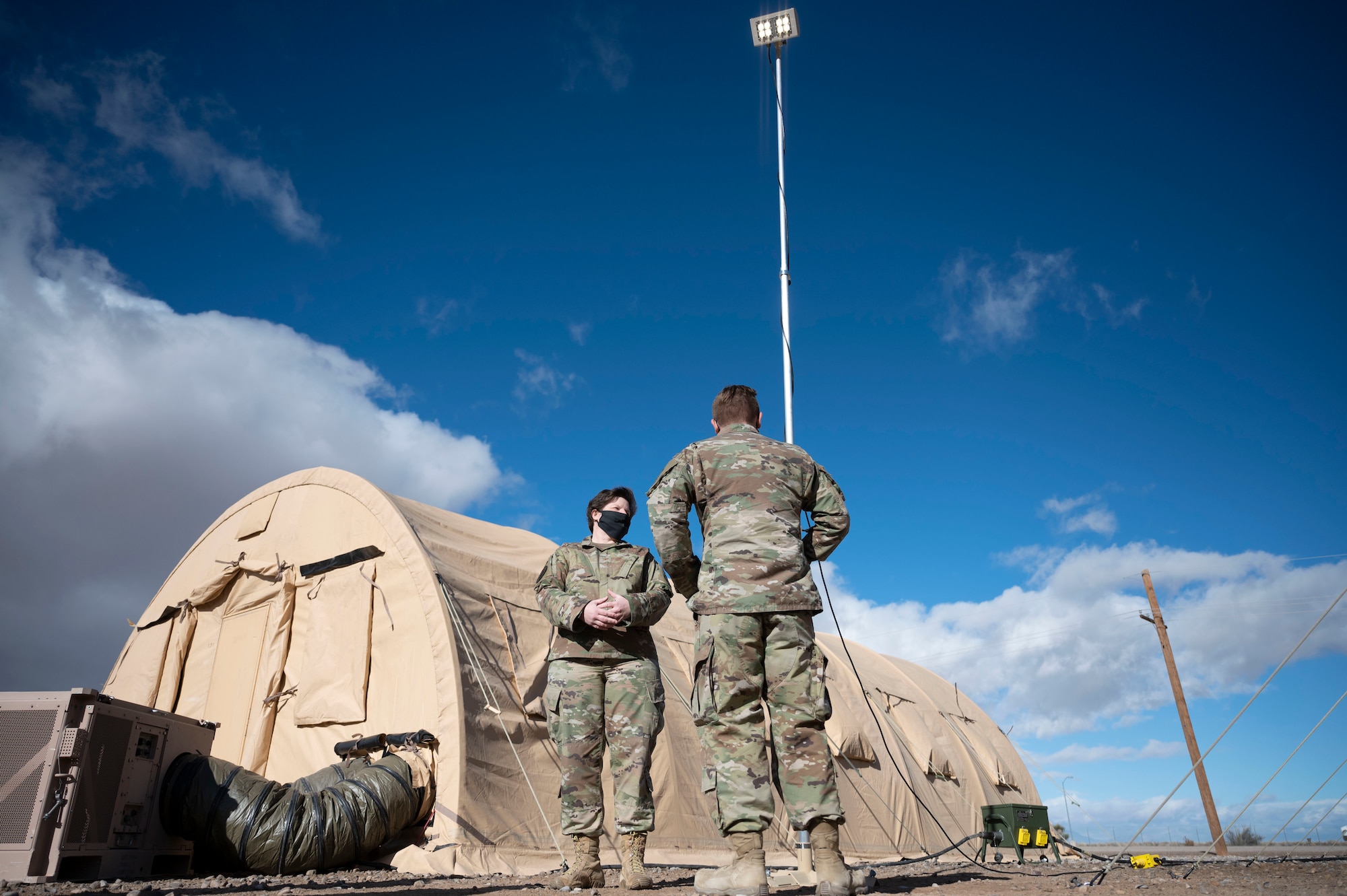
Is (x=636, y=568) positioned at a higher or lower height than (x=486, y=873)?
higher

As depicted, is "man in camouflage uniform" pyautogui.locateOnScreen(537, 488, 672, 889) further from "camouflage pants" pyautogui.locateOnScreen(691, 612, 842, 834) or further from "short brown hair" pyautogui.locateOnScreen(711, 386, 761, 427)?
"short brown hair" pyautogui.locateOnScreen(711, 386, 761, 427)

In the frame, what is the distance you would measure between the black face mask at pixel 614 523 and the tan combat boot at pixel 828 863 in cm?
185

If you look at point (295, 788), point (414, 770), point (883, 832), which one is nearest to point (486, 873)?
point (414, 770)

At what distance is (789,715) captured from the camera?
9.63 feet

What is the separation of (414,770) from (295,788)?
0.67m

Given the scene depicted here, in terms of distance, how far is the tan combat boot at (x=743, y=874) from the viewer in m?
2.74

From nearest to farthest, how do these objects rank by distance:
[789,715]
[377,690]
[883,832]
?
[789,715]
[377,690]
[883,832]

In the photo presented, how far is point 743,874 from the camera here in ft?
9.07

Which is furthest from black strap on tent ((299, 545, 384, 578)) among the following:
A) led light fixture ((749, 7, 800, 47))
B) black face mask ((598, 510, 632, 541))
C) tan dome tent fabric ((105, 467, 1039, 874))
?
led light fixture ((749, 7, 800, 47))

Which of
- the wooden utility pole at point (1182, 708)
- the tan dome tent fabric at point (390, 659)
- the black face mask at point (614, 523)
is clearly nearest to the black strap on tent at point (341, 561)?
the tan dome tent fabric at point (390, 659)

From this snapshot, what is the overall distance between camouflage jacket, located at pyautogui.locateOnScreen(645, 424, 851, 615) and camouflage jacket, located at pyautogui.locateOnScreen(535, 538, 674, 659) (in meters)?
0.63

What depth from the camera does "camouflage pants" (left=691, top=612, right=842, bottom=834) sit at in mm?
2846

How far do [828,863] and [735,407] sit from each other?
5.88 ft

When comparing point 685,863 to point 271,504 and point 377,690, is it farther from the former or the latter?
point 271,504
